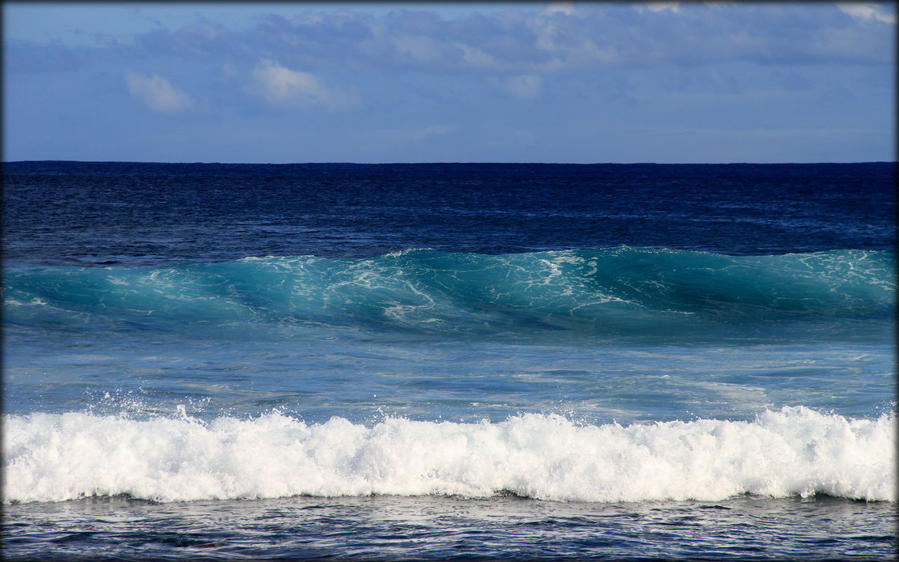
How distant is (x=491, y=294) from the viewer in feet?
64.4

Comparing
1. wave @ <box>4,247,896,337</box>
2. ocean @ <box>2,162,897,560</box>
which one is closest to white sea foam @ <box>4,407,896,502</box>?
ocean @ <box>2,162,897,560</box>

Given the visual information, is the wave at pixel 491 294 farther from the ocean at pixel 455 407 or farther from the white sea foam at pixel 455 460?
the white sea foam at pixel 455 460

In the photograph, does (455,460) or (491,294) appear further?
(491,294)

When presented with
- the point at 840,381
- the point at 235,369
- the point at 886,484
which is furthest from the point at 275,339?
the point at 886,484

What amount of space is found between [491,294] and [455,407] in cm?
930

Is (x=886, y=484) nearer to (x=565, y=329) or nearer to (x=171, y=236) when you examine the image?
(x=565, y=329)

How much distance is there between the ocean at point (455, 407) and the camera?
6.99m

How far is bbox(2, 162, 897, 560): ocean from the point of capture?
275 inches

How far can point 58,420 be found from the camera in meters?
9.27

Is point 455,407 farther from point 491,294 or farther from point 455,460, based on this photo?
point 491,294

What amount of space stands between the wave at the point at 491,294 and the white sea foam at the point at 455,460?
24.9 ft

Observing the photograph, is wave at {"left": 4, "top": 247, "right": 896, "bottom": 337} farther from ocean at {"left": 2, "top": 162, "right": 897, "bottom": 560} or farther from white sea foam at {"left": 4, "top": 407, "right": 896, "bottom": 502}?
white sea foam at {"left": 4, "top": 407, "right": 896, "bottom": 502}

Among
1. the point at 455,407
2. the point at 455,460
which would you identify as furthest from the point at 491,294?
the point at 455,460

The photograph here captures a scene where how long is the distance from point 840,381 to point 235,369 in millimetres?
8371
